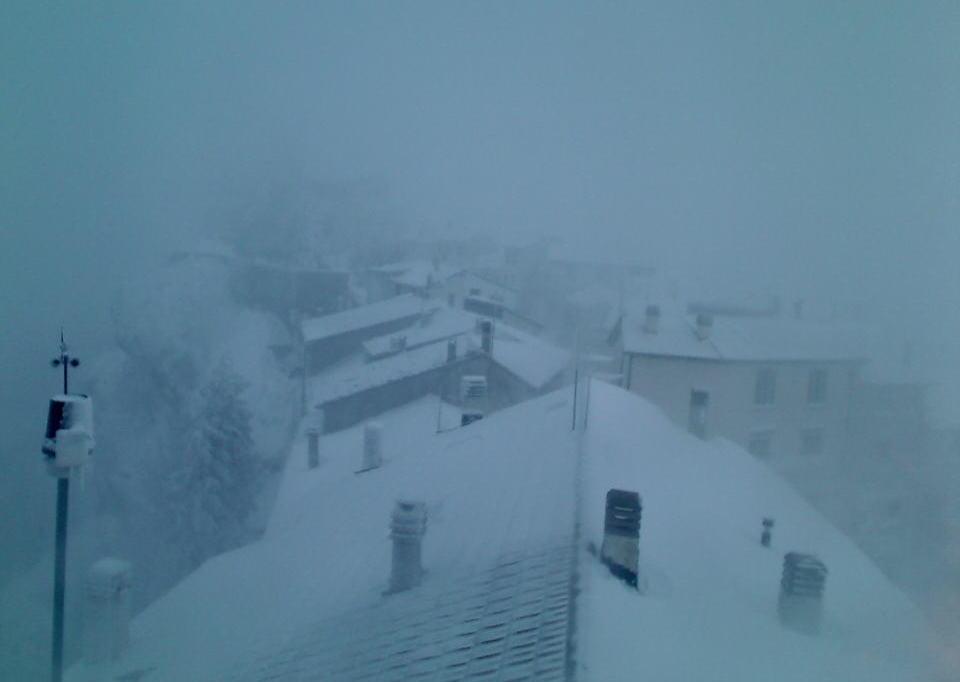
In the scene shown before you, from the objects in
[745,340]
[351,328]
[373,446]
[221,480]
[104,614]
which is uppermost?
[745,340]

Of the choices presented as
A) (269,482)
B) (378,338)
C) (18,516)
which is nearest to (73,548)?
(18,516)

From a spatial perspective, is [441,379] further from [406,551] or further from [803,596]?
[803,596]

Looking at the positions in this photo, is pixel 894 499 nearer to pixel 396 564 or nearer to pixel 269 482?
pixel 396 564

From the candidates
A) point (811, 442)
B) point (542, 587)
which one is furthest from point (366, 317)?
point (542, 587)

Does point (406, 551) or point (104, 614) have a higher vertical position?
point (406, 551)

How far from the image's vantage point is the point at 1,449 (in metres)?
15.1

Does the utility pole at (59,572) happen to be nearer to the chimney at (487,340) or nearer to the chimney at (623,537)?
the chimney at (623,537)

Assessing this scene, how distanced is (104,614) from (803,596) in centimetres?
332

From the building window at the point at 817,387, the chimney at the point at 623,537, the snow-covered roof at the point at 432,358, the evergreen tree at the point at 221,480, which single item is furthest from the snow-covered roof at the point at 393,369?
the chimney at the point at 623,537

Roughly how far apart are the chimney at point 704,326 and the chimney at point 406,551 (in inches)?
255

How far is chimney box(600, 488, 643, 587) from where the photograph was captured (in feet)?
9.23

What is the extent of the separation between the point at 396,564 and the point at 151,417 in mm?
15516

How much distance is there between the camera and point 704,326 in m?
9.21

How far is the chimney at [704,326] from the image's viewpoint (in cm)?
914
